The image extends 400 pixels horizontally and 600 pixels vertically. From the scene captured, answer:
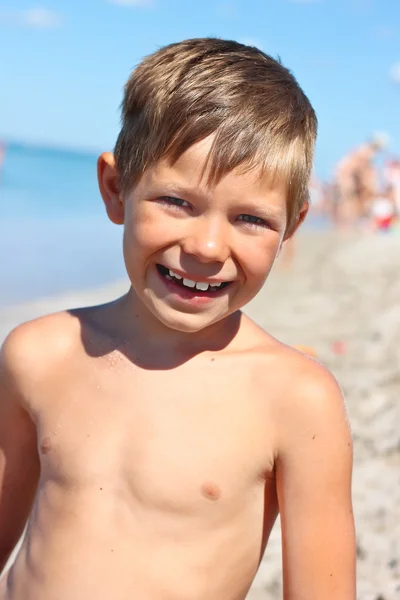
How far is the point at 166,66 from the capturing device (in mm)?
1965

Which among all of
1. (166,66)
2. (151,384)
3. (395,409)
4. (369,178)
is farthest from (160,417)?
(369,178)

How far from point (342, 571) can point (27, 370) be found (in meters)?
0.88

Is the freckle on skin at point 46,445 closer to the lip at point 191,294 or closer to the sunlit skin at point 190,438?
the sunlit skin at point 190,438

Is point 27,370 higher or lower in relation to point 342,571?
higher

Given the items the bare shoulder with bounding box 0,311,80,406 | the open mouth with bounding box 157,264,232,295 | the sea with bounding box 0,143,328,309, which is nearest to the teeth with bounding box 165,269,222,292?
the open mouth with bounding box 157,264,232,295

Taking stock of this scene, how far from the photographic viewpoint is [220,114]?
1.83 meters

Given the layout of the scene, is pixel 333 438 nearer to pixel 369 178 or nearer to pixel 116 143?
pixel 116 143

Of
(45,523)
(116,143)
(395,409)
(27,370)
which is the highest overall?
(116,143)

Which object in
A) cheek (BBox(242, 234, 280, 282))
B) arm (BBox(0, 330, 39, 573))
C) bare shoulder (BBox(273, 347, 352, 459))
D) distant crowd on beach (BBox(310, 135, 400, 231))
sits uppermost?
cheek (BBox(242, 234, 280, 282))

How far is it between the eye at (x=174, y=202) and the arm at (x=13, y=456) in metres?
0.56

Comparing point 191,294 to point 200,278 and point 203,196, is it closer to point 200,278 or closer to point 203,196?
point 200,278

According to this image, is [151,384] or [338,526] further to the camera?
[151,384]

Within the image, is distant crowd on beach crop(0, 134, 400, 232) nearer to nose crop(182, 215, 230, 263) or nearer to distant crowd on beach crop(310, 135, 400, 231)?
distant crowd on beach crop(310, 135, 400, 231)

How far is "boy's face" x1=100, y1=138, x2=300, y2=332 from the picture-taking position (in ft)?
5.98
